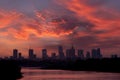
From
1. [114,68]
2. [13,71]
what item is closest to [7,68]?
[13,71]

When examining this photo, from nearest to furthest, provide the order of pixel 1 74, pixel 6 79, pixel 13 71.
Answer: pixel 6 79, pixel 1 74, pixel 13 71

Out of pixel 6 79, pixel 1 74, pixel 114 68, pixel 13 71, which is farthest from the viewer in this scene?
pixel 114 68

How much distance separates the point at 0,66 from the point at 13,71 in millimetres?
9630

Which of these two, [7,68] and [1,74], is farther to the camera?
[7,68]

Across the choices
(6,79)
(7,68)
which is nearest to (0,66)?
(7,68)

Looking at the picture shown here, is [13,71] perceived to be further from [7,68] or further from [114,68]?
[114,68]

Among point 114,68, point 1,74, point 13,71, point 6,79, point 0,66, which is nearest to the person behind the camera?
point 6,79

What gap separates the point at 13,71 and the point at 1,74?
1676cm

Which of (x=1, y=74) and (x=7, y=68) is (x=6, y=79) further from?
(x=7, y=68)

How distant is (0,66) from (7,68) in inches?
196

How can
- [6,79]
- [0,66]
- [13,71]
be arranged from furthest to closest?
[13,71] < [0,66] < [6,79]

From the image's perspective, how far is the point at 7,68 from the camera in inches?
4454

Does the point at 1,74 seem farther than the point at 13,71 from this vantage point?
No

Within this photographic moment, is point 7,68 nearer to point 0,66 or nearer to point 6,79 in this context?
point 0,66
